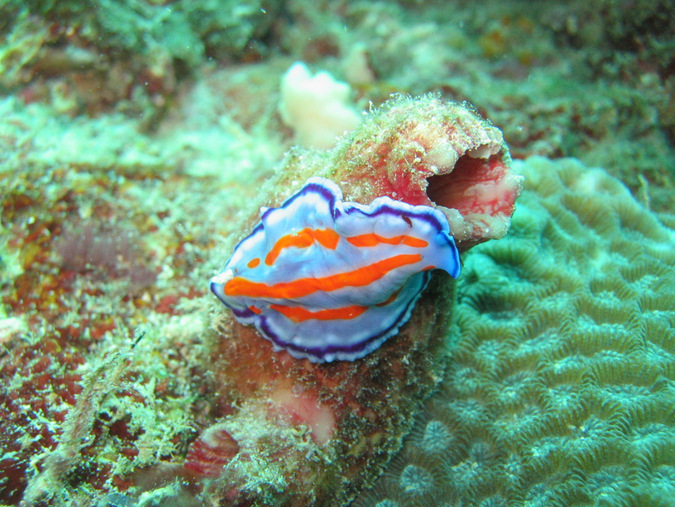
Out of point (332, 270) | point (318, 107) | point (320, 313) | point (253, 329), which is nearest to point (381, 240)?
point (332, 270)

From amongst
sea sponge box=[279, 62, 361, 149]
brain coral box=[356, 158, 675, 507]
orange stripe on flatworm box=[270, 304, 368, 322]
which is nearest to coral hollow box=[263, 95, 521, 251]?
orange stripe on flatworm box=[270, 304, 368, 322]

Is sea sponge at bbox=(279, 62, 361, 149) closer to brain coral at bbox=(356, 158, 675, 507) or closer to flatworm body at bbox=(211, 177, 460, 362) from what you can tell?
brain coral at bbox=(356, 158, 675, 507)

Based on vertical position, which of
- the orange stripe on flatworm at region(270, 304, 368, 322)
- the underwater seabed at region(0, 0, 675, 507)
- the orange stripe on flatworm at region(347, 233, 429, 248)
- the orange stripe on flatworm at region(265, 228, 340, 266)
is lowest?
Answer: the underwater seabed at region(0, 0, 675, 507)

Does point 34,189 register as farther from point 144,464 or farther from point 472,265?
point 472,265

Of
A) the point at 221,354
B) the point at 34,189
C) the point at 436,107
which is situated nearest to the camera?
the point at 436,107

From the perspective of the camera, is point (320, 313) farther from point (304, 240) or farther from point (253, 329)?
point (253, 329)

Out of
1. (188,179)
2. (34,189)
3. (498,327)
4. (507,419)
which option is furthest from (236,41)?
(507,419)
